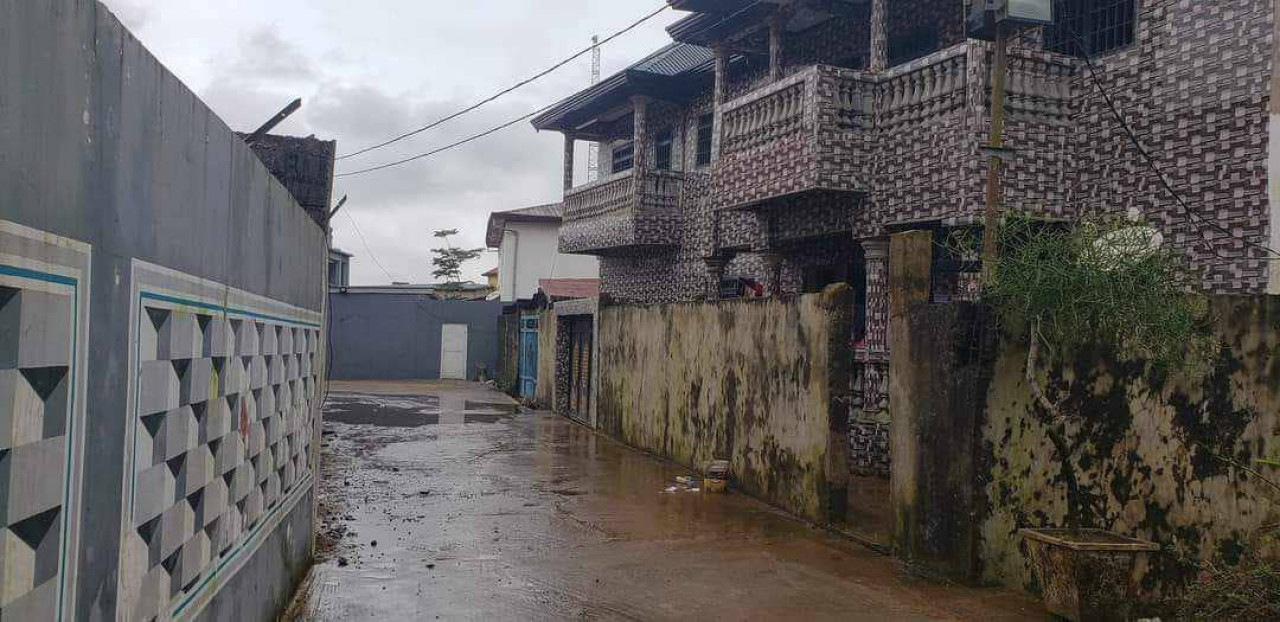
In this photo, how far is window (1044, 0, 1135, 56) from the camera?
955 centimetres

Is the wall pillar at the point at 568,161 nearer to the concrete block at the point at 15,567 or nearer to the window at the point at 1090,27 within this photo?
the window at the point at 1090,27

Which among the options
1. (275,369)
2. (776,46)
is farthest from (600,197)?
(275,369)

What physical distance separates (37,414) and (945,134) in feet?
30.3

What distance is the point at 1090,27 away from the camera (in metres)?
9.98

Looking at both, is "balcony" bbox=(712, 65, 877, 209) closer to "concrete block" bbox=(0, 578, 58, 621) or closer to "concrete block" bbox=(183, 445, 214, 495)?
"concrete block" bbox=(183, 445, 214, 495)

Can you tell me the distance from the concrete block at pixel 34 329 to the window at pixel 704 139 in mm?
15234

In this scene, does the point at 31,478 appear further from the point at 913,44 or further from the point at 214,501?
the point at 913,44

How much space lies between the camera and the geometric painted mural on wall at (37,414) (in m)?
1.89

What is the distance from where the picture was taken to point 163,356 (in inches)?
116

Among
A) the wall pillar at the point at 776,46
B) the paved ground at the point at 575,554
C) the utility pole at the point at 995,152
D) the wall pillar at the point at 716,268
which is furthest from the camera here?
the wall pillar at the point at 716,268

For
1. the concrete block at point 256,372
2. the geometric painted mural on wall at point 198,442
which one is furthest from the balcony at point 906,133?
the concrete block at point 256,372

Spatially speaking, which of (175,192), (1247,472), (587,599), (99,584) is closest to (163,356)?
(175,192)

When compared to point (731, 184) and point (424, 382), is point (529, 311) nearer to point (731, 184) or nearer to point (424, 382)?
point (424, 382)

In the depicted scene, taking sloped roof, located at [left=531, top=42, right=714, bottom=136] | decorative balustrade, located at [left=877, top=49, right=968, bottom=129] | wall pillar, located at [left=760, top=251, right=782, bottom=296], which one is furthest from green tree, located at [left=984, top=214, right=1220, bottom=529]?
sloped roof, located at [left=531, top=42, right=714, bottom=136]
